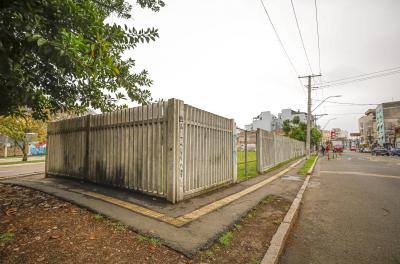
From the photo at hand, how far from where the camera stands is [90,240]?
3.08m

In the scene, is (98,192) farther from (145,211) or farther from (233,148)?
(233,148)

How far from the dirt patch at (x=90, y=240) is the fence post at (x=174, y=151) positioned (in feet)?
4.75

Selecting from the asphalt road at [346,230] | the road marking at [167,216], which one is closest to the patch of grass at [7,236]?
the road marking at [167,216]

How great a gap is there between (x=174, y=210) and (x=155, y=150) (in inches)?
56.7

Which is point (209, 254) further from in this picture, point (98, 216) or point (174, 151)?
point (174, 151)

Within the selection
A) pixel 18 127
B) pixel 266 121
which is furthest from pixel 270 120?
pixel 18 127

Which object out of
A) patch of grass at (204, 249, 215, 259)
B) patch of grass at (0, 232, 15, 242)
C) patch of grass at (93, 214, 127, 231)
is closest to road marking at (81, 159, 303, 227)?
patch of grass at (93, 214, 127, 231)

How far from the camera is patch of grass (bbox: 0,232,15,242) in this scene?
3047mm

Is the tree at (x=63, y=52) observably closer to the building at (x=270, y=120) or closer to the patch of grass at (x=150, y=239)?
the patch of grass at (x=150, y=239)

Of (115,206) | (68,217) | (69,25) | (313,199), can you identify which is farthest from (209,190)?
(69,25)

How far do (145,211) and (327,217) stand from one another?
3.90 meters

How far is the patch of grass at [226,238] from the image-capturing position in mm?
3216

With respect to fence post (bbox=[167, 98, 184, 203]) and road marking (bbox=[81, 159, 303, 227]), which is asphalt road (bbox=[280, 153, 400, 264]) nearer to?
road marking (bbox=[81, 159, 303, 227])

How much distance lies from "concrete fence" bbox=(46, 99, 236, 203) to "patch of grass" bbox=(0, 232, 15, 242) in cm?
246
